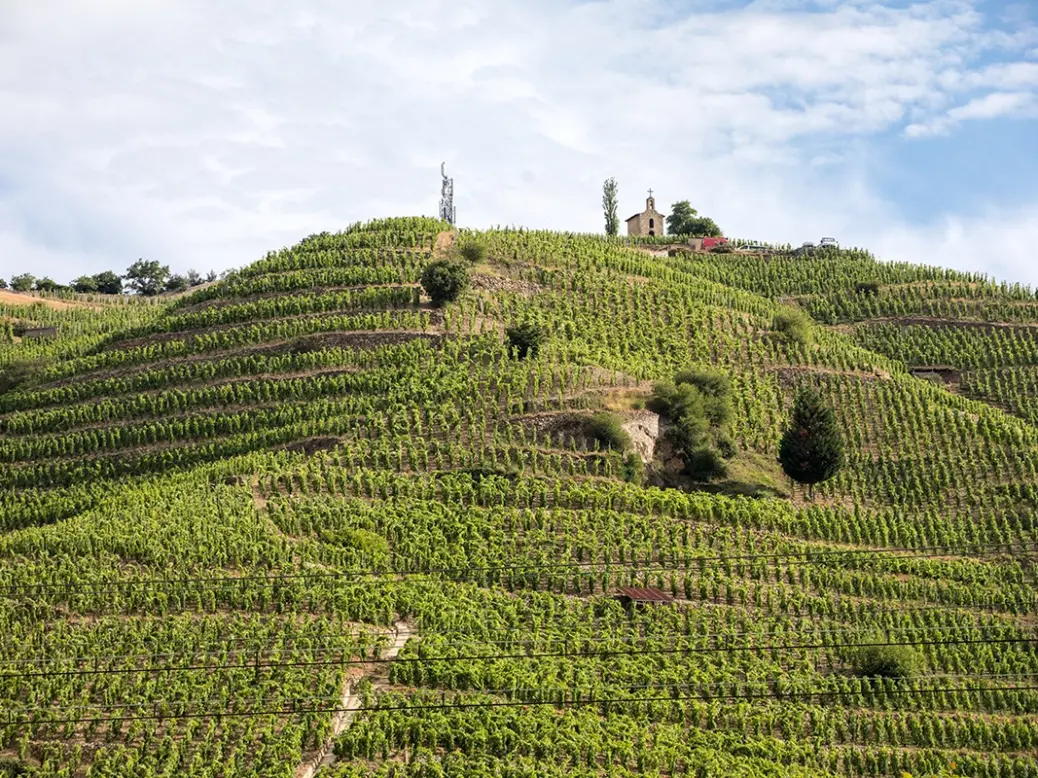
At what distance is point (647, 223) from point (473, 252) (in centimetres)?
3036

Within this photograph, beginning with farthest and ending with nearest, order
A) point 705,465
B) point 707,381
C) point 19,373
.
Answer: point 19,373, point 707,381, point 705,465

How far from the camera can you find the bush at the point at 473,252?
7431 cm

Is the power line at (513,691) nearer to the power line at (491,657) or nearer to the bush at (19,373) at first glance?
the power line at (491,657)

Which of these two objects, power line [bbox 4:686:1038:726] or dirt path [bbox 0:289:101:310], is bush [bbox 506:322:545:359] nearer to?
power line [bbox 4:686:1038:726]

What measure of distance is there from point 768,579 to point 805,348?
2109 centimetres

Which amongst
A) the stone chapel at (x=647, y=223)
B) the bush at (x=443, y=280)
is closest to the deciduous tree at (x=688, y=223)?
the stone chapel at (x=647, y=223)

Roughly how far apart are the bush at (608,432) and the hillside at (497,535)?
2.39 ft

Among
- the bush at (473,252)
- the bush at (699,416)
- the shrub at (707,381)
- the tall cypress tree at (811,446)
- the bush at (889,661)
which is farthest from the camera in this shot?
the bush at (473,252)

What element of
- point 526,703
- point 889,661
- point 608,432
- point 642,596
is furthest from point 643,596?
point 608,432

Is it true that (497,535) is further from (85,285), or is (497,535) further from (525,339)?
(85,285)

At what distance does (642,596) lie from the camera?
4947cm

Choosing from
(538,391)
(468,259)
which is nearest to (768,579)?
(538,391)

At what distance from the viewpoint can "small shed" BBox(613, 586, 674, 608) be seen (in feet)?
161

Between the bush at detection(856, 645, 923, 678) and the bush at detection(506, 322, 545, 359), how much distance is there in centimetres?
2235
